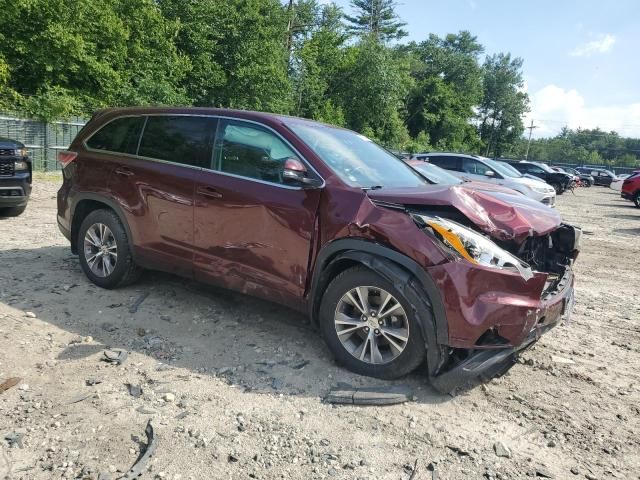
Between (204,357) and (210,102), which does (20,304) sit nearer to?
(204,357)

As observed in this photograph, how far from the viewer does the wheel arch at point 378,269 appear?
316 centimetres

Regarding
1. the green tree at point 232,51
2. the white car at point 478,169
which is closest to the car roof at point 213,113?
the white car at point 478,169

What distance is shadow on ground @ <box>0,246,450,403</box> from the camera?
353cm

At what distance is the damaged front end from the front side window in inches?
47.6

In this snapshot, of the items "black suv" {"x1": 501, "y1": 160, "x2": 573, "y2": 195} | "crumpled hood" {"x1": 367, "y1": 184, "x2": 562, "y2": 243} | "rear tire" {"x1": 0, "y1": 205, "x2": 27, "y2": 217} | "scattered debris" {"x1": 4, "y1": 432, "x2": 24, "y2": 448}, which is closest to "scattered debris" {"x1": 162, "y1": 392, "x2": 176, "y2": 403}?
"scattered debris" {"x1": 4, "y1": 432, "x2": 24, "y2": 448}

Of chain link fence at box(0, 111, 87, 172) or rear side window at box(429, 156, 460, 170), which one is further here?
rear side window at box(429, 156, 460, 170)

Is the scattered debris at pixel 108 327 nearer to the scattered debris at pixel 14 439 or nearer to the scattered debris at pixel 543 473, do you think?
the scattered debris at pixel 14 439

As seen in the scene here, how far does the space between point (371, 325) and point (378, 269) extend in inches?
16.1

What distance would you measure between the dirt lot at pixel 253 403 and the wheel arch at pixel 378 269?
540 millimetres

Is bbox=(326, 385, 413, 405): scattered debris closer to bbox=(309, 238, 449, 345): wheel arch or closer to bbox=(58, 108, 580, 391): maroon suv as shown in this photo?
bbox=(58, 108, 580, 391): maroon suv

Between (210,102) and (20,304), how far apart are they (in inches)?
914

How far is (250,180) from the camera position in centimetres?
397

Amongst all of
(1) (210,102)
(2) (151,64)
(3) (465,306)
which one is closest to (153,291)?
(3) (465,306)

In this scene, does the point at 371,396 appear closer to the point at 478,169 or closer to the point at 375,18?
the point at 478,169
